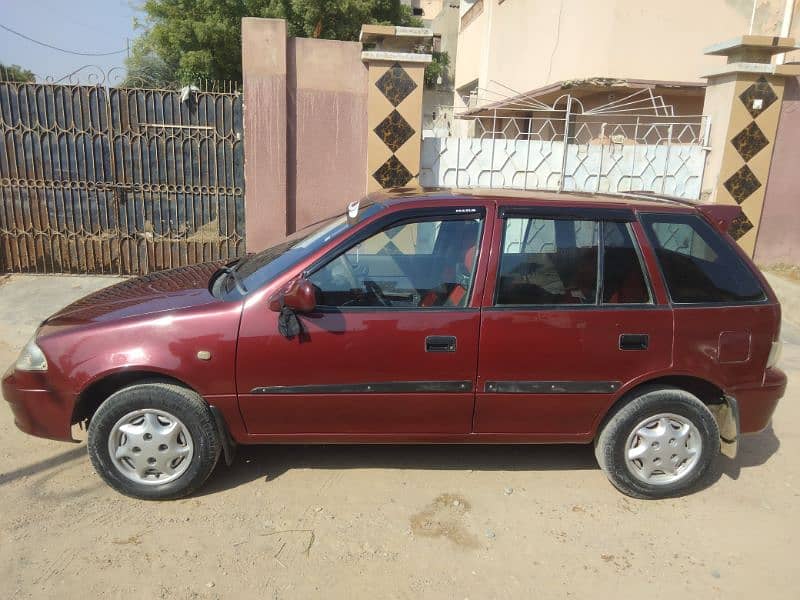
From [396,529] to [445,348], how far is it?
965 mm

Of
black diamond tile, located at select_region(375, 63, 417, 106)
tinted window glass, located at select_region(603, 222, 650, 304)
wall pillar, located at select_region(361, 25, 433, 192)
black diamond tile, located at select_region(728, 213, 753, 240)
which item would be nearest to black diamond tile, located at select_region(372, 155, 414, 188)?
wall pillar, located at select_region(361, 25, 433, 192)

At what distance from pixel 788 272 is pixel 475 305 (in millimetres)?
6479

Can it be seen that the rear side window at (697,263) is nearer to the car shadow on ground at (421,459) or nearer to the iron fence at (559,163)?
the car shadow on ground at (421,459)

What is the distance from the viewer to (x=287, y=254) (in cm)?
356

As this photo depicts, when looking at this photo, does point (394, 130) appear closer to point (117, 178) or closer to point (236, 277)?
point (117, 178)

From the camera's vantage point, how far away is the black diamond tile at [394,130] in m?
7.00

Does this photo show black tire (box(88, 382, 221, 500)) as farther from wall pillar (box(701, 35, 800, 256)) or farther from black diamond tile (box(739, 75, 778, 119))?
black diamond tile (box(739, 75, 778, 119))

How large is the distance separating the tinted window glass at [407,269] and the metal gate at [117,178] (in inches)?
171

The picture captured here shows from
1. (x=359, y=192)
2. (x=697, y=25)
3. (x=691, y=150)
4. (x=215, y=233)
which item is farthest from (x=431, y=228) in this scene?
(x=697, y=25)

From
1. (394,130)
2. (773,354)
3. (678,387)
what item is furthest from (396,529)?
(394,130)

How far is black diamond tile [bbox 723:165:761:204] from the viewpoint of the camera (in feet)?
24.5

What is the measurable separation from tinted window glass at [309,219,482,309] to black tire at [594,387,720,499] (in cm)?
112

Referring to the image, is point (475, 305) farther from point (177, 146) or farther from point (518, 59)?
point (518, 59)

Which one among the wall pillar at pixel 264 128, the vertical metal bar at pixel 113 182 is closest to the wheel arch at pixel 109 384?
→ the wall pillar at pixel 264 128
